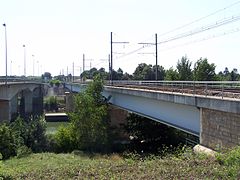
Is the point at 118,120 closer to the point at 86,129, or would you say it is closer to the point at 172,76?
the point at 86,129

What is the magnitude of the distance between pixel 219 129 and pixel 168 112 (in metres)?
8.43

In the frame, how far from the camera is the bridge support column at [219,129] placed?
16.1m

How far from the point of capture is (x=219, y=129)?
17.4 m

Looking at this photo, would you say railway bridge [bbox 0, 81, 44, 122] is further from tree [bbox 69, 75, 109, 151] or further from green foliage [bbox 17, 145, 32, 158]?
green foliage [bbox 17, 145, 32, 158]

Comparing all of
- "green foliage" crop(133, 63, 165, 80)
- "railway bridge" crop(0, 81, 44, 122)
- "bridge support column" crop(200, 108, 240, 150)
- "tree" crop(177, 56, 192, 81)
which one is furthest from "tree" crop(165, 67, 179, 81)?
"bridge support column" crop(200, 108, 240, 150)

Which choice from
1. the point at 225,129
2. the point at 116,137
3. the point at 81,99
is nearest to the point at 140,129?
the point at 116,137

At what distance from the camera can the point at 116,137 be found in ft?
148

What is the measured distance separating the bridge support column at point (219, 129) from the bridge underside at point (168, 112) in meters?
1.40

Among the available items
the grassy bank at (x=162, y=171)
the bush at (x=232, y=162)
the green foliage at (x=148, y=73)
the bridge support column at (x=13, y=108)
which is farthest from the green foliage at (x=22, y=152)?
the green foliage at (x=148, y=73)

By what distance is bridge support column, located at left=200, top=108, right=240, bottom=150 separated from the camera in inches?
635

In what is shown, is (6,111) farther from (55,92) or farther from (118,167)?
(55,92)

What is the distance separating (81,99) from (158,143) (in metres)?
9.54

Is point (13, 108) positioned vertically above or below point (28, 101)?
below

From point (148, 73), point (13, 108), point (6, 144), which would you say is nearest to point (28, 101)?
point (13, 108)
